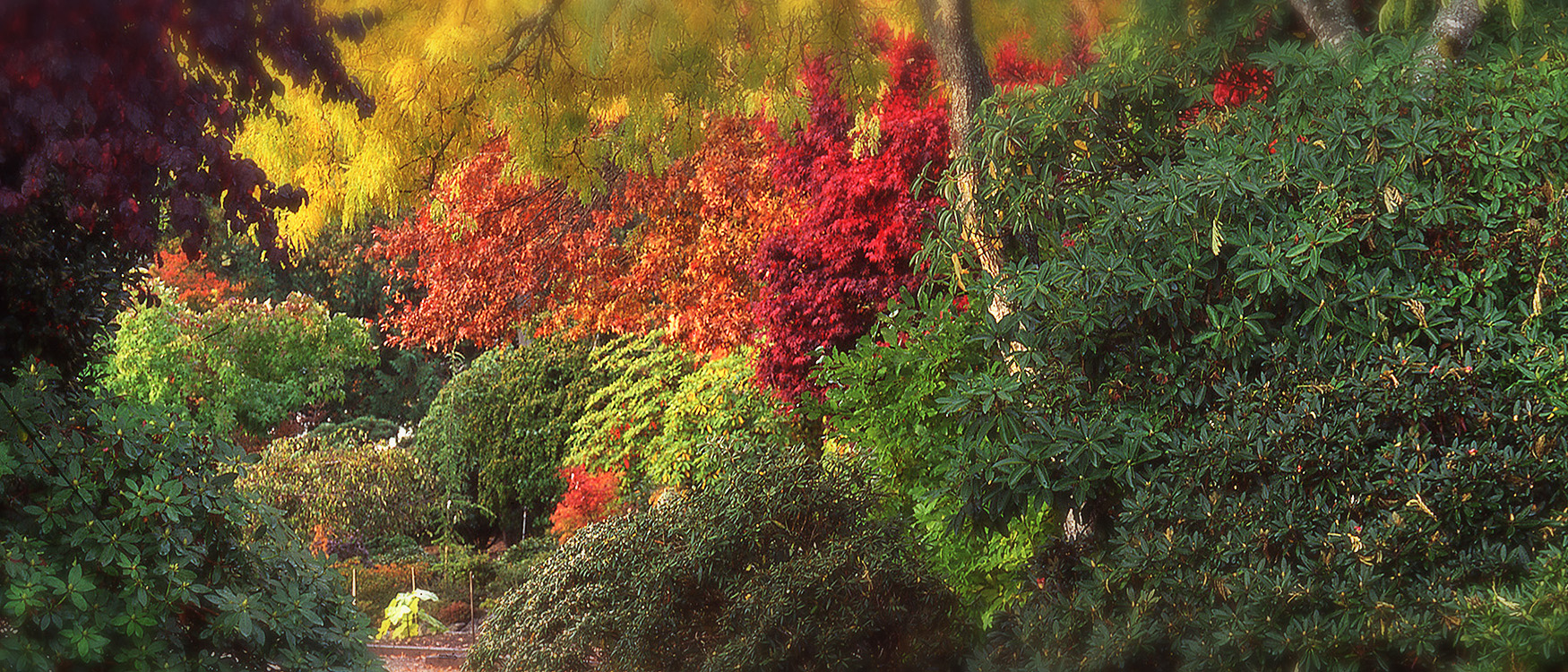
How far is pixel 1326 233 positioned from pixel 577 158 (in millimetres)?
5785

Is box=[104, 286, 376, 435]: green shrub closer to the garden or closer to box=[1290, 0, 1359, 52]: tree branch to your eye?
the garden

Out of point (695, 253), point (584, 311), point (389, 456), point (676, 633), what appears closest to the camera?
point (676, 633)

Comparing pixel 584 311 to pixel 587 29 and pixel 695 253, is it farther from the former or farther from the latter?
pixel 587 29

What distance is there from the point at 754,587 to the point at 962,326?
1.87m

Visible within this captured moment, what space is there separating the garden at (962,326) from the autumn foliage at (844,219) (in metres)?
0.04

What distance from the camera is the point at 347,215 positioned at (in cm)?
895

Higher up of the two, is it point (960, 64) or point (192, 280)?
point (192, 280)

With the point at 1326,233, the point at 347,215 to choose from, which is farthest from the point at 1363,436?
the point at 347,215

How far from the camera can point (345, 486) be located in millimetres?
14211

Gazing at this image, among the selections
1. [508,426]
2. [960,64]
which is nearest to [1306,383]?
[960,64]

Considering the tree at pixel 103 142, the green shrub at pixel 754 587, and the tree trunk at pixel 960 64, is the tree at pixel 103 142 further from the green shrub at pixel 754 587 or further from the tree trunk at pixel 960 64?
the tree trunk at pixel 960 64

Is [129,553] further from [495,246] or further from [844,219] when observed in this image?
[495,246]

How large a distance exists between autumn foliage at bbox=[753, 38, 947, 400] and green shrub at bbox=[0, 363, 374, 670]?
4.91 m

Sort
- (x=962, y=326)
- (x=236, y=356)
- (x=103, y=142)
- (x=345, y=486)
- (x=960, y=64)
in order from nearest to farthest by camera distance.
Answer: (x=103, y=142) → (x=960, y=64) → (x=962, y=326) → (x=345, y=486) → (x=236, y=356)
